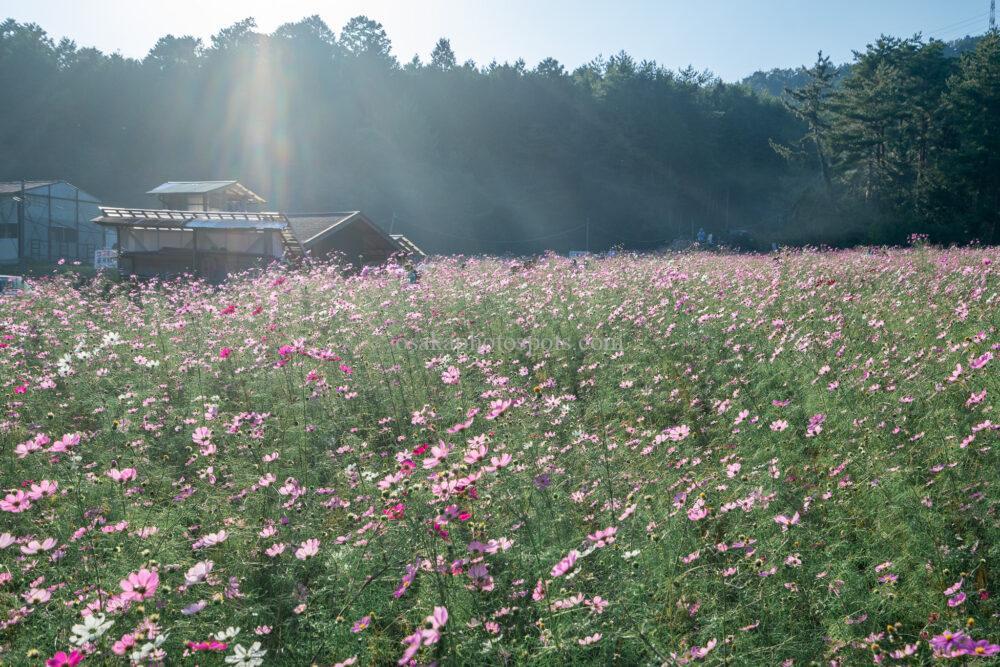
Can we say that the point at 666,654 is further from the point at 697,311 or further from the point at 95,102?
the point at 95,102

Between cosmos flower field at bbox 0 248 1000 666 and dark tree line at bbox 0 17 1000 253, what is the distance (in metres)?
32.1

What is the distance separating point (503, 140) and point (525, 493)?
51.3 m

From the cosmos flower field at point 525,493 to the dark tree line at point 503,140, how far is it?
32.1m

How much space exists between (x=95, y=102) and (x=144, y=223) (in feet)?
125

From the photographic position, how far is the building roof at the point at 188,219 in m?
15.9

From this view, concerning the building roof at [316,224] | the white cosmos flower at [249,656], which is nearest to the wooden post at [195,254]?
the building roof at [316,224]

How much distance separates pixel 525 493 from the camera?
118 inches

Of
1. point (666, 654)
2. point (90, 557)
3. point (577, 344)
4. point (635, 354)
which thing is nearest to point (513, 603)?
point (666, 654)

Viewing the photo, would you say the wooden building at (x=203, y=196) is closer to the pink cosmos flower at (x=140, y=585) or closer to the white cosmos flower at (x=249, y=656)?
the pink cosmos flower at (x=140, y=585)

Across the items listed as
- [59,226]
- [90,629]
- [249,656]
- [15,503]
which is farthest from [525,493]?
[59,226]

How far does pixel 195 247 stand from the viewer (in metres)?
16.2

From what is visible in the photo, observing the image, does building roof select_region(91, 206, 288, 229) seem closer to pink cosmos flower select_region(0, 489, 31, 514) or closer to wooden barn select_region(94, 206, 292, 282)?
wooden barn select_region(94, 206, 292, 282)

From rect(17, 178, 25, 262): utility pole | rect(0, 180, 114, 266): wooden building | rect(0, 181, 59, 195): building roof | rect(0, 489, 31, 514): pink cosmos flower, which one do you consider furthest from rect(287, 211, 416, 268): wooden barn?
rect(0, 181, 59, 195): building roof

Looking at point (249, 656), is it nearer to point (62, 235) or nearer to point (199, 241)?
point (199, 241)
